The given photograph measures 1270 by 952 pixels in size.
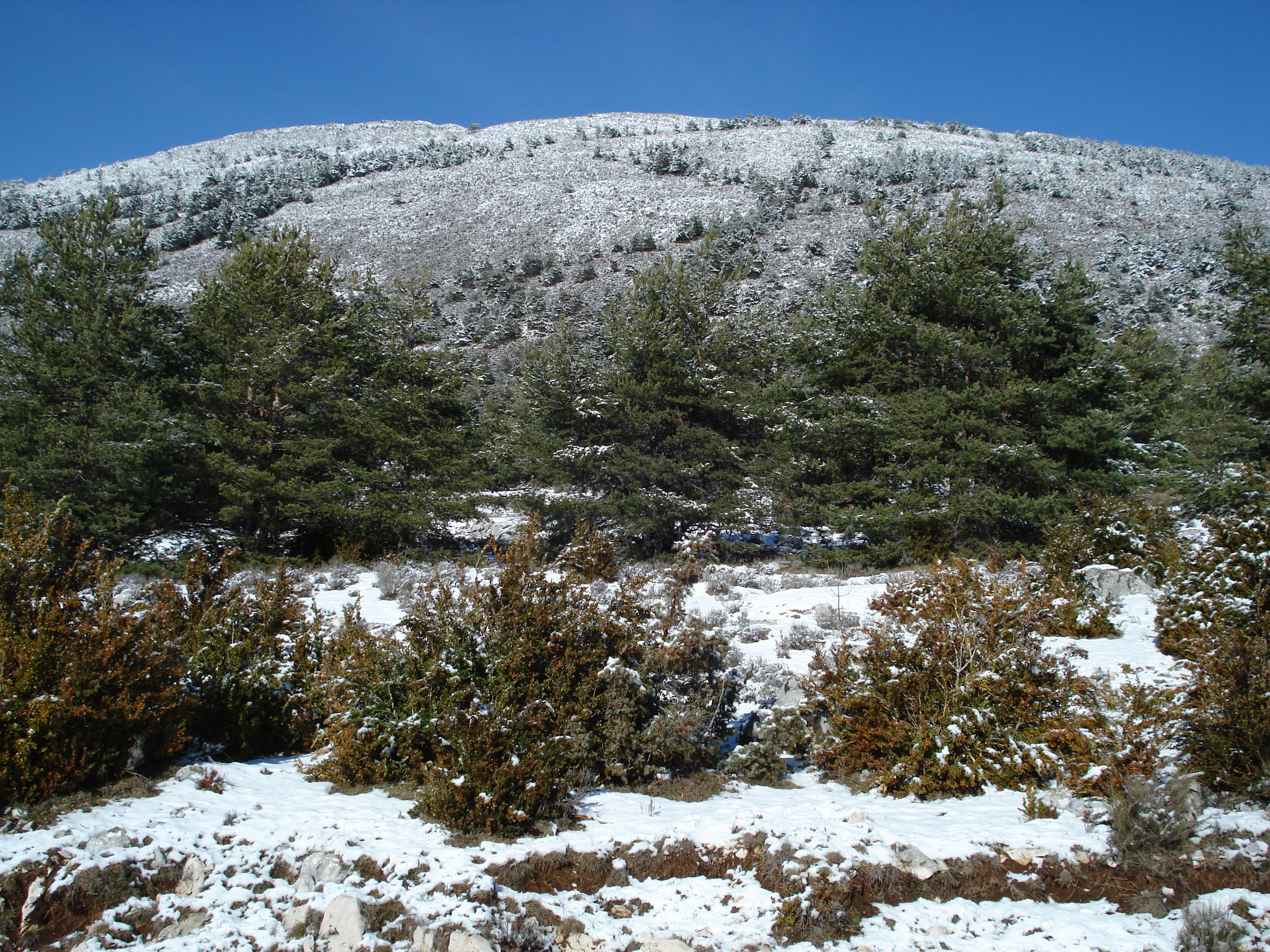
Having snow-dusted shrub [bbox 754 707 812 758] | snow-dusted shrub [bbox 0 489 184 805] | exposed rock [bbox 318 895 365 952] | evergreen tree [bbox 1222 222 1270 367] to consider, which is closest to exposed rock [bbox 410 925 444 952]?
exposed rock [bbox 318 895 365 952]

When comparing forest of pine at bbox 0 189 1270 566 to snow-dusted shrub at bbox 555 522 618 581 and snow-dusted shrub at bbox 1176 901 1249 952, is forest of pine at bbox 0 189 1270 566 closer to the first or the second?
snow-dusted shrub at bbox 555 522 618 581

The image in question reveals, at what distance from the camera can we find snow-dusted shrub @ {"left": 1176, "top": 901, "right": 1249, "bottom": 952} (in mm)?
3121

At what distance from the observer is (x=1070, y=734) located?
5.14 meters

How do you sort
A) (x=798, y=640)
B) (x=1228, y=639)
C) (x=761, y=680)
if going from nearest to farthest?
(x=1228, y=639) < (x=761, y=680) < (x=798, y=640)

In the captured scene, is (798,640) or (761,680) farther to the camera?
(798,640)

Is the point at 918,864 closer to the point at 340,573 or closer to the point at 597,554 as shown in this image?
the point at 597,554

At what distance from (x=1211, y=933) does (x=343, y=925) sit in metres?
4.11

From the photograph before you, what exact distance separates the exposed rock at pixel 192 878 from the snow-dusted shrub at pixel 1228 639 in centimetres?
623

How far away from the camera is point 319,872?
3.81 m

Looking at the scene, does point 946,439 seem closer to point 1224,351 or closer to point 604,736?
point 1224,351

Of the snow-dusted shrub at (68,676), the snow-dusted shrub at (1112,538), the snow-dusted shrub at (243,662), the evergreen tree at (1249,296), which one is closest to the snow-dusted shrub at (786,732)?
the snow-dusted shrub at (243,662)

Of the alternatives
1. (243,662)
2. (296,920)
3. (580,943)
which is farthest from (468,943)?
(243,662)

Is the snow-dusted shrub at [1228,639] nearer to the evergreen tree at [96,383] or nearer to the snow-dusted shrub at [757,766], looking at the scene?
the snow-dusted shrub at [757,766]

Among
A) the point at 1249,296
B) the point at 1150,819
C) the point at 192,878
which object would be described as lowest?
the point at 192,878
